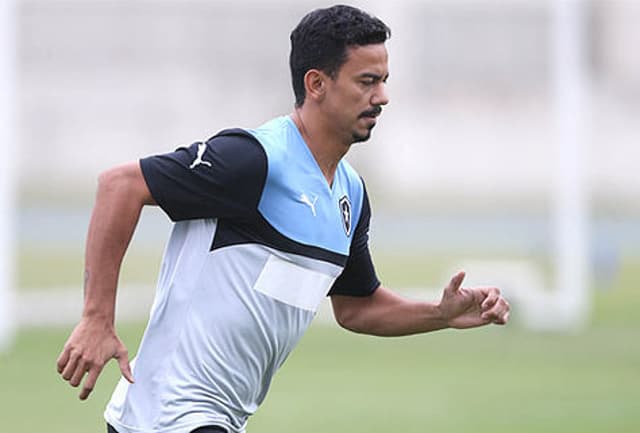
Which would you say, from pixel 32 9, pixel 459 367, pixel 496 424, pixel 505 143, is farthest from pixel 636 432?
pixel 505 143

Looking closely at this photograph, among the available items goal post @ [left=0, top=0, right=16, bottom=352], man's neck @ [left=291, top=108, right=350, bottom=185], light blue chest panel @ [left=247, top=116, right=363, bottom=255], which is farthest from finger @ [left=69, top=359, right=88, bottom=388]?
goal post @ [left=0, top=0, right=16, bottom=352]

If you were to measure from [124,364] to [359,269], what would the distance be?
48.2 inches

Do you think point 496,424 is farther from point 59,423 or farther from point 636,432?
point 59,423

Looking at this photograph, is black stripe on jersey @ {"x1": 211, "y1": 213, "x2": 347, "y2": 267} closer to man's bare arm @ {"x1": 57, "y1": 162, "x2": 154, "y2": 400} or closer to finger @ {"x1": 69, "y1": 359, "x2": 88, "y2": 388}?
man's bare arm @ {"x1": 57, "y1": 162, "x2": 154, "y2": 400}

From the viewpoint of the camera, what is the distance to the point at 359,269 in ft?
19.0

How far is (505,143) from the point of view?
885 inches

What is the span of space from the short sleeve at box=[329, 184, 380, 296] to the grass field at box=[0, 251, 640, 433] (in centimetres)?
580

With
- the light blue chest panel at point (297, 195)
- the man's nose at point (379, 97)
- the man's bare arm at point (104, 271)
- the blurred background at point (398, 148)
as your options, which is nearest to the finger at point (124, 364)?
the man's bare arm at point (104, 271)

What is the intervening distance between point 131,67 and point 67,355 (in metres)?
13.8

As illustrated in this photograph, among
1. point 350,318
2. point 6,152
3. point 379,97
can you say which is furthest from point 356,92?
point 6,152

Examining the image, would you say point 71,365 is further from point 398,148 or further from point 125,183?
point 398,148

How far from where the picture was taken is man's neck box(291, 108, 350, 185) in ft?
17.1

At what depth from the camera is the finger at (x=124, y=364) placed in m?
4.85

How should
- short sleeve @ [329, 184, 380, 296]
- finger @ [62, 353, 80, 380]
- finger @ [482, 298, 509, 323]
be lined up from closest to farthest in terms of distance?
finger @ [62, 353, 80, 380]
finger @ [482, 298, 509, 323]
short sleeve @ [329, 184, 380, 296]
